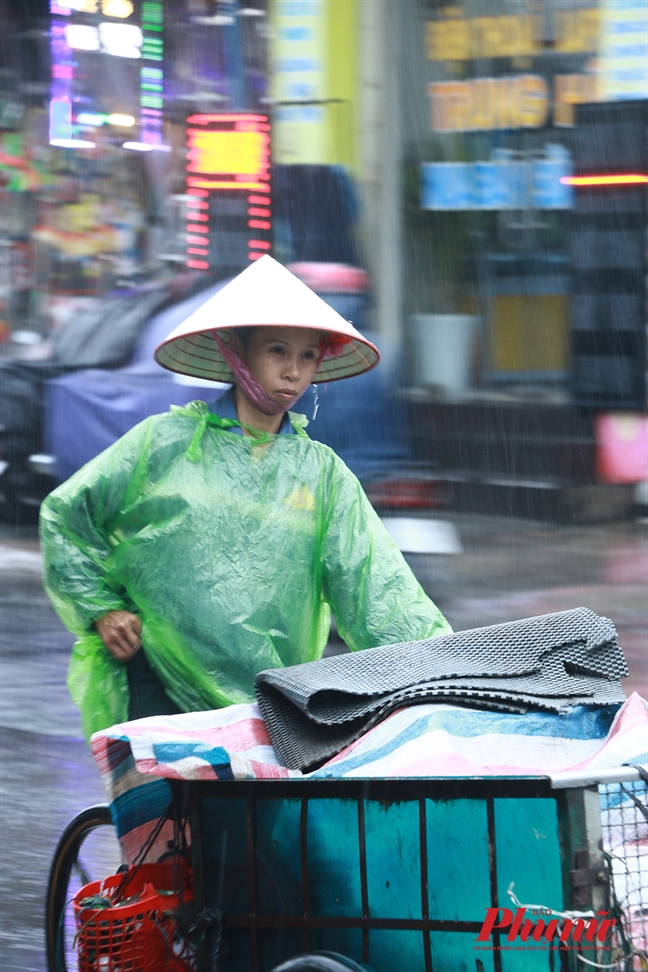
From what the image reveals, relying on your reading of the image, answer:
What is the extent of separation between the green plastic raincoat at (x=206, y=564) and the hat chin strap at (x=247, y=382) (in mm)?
75

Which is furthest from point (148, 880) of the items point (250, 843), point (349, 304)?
point (349, 304)

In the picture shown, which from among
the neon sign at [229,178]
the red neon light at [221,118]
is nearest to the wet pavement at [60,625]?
the neon sign at [229,178]

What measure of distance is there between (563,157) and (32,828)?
465 cm

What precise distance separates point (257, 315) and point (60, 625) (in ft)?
14.8

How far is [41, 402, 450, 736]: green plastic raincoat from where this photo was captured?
2828 millimetres

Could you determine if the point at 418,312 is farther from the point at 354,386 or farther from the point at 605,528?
the point at 605,528

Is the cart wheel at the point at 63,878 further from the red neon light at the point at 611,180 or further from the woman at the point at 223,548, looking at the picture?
the red neon light at the point at 611,180

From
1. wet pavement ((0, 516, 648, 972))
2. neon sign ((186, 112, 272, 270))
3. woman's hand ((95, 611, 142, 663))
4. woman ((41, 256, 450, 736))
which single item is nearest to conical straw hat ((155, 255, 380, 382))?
woman ((41, 256, 450, 736))

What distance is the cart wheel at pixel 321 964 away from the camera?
5.95ft

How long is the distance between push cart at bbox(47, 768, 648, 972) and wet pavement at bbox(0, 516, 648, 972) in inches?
76.0

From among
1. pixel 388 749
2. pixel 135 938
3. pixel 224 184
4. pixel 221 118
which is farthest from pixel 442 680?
pixel 221 118

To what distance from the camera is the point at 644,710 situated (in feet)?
6.71

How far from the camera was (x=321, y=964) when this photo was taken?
1.82 metres

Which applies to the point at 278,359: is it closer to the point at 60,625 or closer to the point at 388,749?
the point at 388,749
